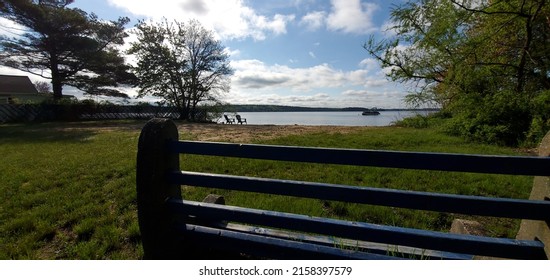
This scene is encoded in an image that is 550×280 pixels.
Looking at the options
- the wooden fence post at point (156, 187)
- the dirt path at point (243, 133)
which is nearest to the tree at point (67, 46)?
the dirt path at point (243, 133)

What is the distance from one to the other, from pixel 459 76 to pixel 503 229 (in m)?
9.12

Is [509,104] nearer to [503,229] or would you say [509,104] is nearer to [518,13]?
[518,13]

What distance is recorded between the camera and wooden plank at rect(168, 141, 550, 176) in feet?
4.22

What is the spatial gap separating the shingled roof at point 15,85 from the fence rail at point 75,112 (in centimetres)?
2974

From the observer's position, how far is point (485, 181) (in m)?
4.75

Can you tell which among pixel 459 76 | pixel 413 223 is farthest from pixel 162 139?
pixel 459 76

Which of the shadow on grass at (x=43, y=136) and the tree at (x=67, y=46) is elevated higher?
the tree at (x=67, y=46)

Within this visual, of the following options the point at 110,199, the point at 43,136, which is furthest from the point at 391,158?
the point at 43,136

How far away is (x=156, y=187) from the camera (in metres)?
1.80

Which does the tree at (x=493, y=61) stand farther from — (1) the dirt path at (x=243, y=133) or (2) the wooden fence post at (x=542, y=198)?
(2) the wooden fence post at (x=542, y=198)

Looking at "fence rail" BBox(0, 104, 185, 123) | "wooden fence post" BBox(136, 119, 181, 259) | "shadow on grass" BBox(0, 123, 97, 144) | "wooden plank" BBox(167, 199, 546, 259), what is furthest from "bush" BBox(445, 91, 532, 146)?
"fence rail" BBox(0, 104, 185, 123)

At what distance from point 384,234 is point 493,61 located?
493 inches

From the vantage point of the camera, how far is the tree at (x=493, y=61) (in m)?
9.03

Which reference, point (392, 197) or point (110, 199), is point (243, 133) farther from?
point (392, 197)
